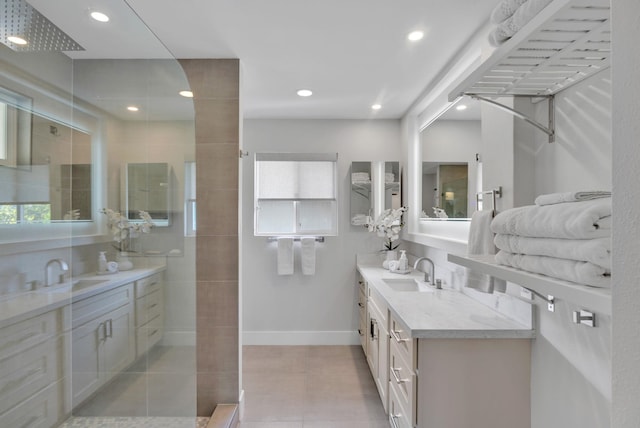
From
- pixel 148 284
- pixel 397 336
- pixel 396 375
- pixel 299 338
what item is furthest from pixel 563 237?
pixel 299 338

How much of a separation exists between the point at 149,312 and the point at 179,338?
0.41 m

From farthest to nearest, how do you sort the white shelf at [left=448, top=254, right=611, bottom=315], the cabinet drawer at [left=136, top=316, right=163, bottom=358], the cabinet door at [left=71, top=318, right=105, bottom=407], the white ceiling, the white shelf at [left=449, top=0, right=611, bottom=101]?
the cabinet drawer at [left=136, top=316, right=163, bottom=358], the white ceiling, the cabinet door at [left=71, top=318, right=105, bottom=407], the white shelf at [left=449, top=0, right=611, bottom=101], the white shelf at [left=448, top=254, right=611, bottom=315]

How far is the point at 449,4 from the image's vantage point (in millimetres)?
1752

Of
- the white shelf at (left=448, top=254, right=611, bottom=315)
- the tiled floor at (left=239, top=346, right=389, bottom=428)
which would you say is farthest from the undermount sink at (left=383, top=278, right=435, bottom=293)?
the white shelf at (left=448, top=254, right=611, bottom=315)

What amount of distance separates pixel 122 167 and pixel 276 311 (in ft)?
8.52

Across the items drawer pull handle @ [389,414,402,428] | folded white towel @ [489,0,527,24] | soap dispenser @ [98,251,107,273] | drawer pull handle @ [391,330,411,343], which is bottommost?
drawer pull handle @ [389,414,402,428]

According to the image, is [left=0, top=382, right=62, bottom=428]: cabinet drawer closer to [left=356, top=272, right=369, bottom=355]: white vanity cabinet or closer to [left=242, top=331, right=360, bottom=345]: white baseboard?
[left=356, top=272, right=369, bottom=355]: white vanity cabinet

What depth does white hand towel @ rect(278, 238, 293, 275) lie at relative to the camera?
365 cm

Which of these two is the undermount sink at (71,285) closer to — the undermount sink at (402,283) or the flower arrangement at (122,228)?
the flower arrangement at (122,228)

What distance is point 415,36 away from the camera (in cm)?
207

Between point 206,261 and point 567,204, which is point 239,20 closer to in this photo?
point 206,261

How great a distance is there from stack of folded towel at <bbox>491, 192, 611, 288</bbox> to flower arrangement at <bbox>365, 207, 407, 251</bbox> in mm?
2471

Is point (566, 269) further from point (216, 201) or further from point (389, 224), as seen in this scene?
point (389, 224)

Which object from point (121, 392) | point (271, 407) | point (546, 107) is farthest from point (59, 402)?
point (546, 107)
